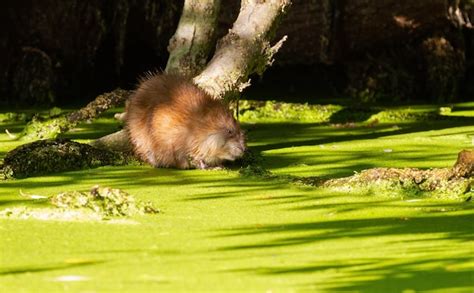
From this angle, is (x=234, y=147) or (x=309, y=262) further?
(x=234, y=147)

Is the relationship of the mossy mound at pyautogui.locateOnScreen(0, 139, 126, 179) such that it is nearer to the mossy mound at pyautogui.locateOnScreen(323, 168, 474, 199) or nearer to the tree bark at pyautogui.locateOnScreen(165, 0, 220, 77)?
the tree bark at pyautogui.locateOnScreen(165, 0, 220, 77)

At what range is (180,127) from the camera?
26.6ft

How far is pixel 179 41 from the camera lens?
346 inches

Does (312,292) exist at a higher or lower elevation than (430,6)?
lower

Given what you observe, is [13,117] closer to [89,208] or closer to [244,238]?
[89,208]

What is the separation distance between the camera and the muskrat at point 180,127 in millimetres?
7961

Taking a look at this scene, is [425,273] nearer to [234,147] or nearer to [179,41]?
[234,147]

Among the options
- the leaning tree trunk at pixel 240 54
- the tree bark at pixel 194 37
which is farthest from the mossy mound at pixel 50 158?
the tree bark at pixel 194 37

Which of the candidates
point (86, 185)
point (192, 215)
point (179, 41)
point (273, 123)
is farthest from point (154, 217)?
point (273, 123)

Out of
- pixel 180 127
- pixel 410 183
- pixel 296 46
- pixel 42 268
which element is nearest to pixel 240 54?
pixel 180 127

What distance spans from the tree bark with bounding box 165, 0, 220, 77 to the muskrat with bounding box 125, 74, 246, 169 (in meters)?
0.50

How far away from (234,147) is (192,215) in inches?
82.2

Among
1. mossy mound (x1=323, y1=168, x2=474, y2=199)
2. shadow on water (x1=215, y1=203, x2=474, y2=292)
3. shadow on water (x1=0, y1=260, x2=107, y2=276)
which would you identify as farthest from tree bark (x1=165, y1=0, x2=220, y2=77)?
shadow on water (x1=0, y1=260, x2=107, y2=276)

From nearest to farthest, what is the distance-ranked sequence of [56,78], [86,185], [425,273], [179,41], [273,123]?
[425,273] → [86,185] → [179,41] → [273,123] → [56,78]
